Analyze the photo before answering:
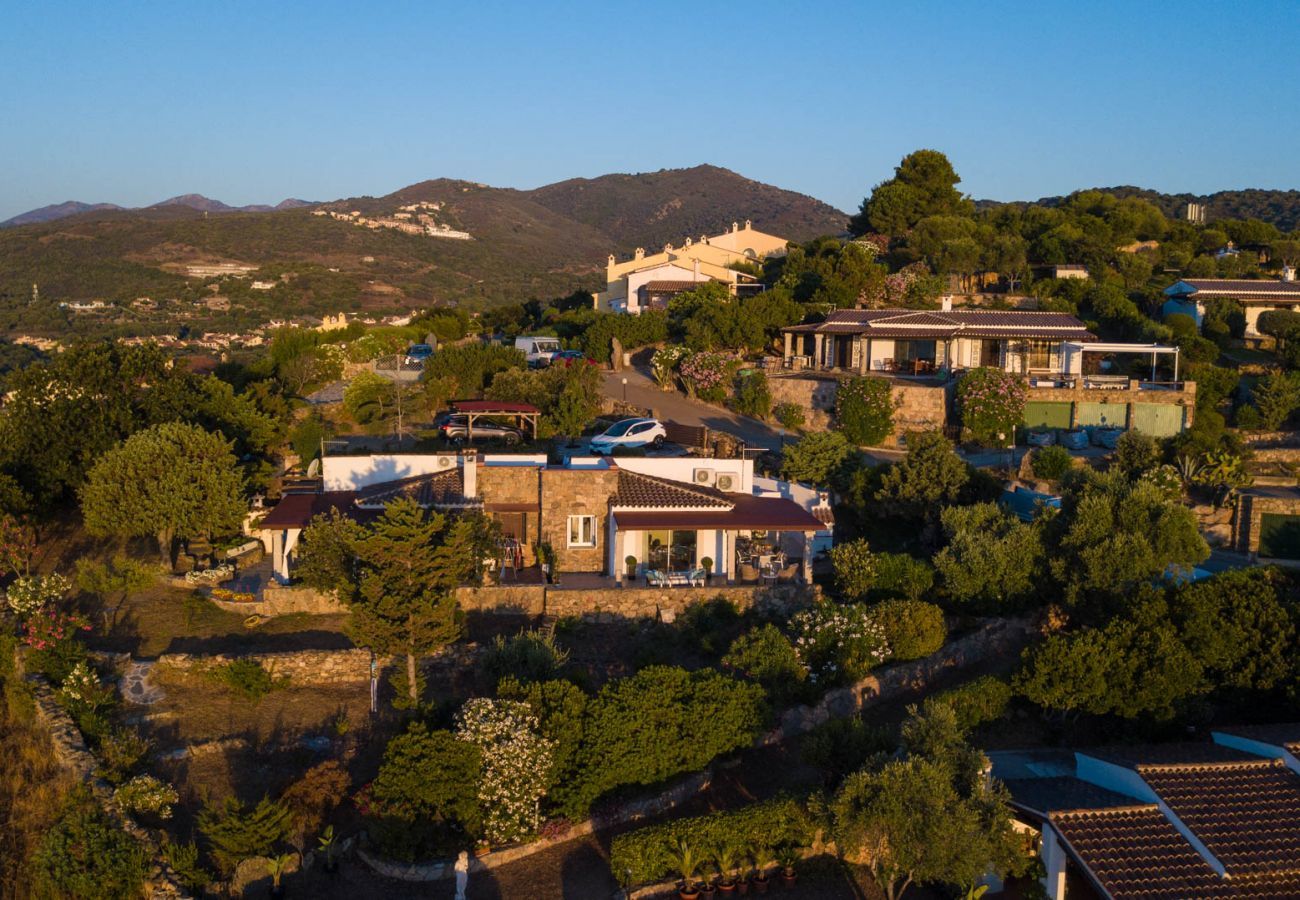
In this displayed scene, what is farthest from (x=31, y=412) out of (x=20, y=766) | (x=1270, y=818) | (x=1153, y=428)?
(x=1153, y=428)

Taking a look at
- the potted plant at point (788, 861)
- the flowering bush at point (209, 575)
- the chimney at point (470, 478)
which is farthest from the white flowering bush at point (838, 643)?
the flowering bush at point (209, 575)

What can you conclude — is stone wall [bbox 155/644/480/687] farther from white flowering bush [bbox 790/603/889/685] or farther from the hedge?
white flowering bush [bbox 790/603/889/685]

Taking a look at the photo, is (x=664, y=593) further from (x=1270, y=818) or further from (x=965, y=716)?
(x=1270, y=818)

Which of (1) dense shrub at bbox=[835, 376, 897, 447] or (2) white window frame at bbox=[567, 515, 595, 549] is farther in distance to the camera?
(1) dense shrub at bbox=[835, 376, 897, 447]

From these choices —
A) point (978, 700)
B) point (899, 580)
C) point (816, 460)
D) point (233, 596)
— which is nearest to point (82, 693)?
point (233, 596)

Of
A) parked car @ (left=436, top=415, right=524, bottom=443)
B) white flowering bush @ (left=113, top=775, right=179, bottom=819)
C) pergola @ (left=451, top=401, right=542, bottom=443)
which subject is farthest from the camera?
parked car @ (left=436, top=415, right=524, bottom=443)

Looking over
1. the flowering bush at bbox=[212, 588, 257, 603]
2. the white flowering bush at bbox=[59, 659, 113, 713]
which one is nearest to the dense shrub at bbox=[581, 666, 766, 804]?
the white flowering bush at bbox=[59, 659, 113, 713]
